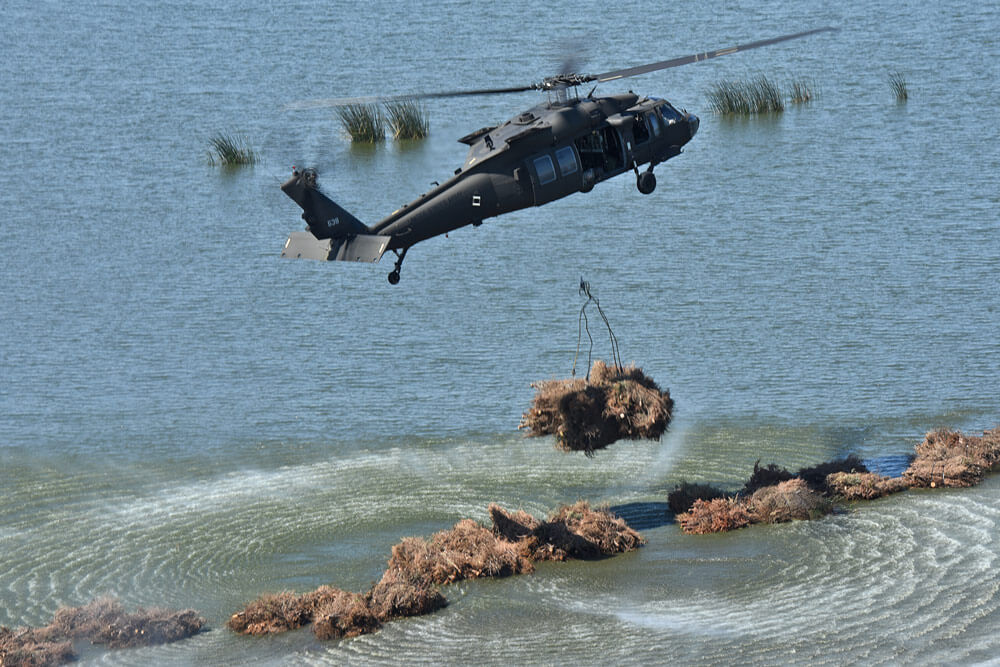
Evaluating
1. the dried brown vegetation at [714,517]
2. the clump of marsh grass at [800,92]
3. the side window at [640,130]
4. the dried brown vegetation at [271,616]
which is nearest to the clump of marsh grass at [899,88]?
the clump of marsh grass at [800,92]

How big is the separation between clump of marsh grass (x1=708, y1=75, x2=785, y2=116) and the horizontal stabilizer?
1326 inches

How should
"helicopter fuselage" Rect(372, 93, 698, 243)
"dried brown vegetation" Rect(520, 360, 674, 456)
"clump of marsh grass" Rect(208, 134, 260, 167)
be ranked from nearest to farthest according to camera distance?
1. "dried brown vegetation" Rect(520, 360, 674, 456)
2. "helicopter fuselage" Rect(372, 93, 698, 243)
3. "clump of marsh grass" Rect(208, 134, 260, 167)

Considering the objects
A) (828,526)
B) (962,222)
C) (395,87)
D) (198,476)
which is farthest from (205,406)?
(395,87)

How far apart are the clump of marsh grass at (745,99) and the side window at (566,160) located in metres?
30.6

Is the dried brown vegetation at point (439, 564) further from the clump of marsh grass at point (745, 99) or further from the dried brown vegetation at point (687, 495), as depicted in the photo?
the clump of marsh grass at point (745, 99)

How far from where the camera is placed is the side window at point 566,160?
103 ft

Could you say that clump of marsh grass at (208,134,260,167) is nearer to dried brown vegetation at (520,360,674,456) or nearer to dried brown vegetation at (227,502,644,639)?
dried brown vegetation at (227,502,644,639)

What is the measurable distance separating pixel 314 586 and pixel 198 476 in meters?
7.29

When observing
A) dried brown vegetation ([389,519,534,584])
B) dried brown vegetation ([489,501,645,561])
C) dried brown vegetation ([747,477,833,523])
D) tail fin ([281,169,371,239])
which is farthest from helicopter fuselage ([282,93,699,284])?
dried brown vegetation ([747,477,833,523])

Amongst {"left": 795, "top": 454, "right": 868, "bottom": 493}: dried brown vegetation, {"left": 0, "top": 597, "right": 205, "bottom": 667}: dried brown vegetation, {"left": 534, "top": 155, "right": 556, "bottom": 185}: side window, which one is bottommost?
{"left": 0, "top": 597, "right": 205, "bottom": 667}: dried brown vegetation

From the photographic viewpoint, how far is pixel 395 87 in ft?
226

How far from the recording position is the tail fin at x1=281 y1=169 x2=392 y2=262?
2959 cm

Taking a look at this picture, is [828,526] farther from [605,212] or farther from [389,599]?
[605,212]

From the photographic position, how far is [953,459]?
32.5 meters
